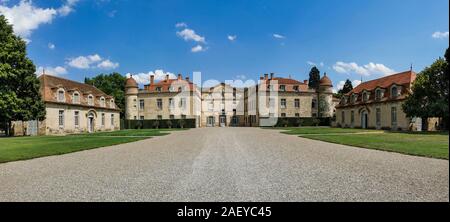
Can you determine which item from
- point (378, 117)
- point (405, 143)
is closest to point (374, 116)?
point (378, 117)

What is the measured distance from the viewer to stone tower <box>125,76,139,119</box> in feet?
175

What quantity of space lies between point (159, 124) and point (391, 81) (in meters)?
33.8

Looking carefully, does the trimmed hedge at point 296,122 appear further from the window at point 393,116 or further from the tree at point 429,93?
the tree at point 429,93

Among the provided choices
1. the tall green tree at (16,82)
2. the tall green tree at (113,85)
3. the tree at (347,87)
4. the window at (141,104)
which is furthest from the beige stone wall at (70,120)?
the tree at (347,87)

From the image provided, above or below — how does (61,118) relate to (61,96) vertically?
below

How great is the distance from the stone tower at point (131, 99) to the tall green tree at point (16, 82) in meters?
25.6

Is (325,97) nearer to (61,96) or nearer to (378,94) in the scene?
(378,94)

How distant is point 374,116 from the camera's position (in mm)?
36500

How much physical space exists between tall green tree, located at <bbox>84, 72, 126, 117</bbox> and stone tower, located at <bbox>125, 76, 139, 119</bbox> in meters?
6.92

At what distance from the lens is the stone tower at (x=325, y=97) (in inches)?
2099

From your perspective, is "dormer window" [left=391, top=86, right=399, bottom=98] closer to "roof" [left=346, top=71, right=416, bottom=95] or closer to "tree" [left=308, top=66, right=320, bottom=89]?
"roof" [left=346, top=71, right=416, bottom=95]

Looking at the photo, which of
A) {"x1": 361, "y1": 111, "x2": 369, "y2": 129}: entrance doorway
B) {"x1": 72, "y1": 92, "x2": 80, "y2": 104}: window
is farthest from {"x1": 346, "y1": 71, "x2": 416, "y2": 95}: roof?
{"x1": 72, "y1": 92, "x2": 80, "y2": 104}: window
